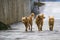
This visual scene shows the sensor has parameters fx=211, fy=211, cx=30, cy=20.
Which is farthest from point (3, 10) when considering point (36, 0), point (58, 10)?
point (36, 0)

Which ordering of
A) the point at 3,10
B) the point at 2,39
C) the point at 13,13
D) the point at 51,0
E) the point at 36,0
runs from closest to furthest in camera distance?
the point at 2,39 < the point at 3,10 < the point at 13,13 < the point at 36,0 < the point at 51,0

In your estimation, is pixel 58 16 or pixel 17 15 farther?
pixel 58 16

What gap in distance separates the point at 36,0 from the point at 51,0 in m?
2.01

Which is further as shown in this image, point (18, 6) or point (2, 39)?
point (18, 6)

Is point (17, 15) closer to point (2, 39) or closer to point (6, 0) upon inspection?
point (6, 0)

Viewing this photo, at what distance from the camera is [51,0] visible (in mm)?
15977

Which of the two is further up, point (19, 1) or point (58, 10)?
point (19, 1)

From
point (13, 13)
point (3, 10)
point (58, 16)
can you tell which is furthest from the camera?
point (58, 16)

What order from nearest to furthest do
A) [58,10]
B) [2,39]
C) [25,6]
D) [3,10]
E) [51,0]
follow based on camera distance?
1. [2,39]
2. [3,10]
3. [25,6]
4. [58,10]
5. [51,0]

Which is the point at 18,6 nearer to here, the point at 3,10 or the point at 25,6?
the point at 25,6

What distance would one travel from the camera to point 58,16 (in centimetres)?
1077

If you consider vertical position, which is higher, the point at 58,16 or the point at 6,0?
the point at 6,0

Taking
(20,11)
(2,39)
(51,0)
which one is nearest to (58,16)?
(20,11)

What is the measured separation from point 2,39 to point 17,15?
16.8 feet
